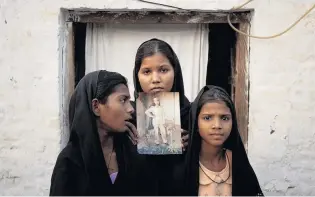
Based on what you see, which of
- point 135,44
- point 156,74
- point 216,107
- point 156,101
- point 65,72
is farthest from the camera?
point 135,44

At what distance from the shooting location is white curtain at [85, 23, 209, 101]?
5.02 meters

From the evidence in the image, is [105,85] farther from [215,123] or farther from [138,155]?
[215,123]

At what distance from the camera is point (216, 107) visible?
319cm

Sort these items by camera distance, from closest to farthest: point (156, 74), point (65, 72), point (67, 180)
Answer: point (67, 180) < point (156, 74) < point (65, 72)

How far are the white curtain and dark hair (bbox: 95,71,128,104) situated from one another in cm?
176

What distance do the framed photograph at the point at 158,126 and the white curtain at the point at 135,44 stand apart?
174 centimetres

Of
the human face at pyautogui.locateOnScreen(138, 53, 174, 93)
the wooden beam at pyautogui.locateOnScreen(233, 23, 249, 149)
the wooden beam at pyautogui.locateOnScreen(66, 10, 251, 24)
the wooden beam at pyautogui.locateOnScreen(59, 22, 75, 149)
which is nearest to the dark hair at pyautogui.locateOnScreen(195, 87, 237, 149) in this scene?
the human face at pyautogui.locateOnScreen(138, 53, 174, 93)

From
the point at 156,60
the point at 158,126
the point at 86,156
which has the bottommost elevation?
the point at 86,156

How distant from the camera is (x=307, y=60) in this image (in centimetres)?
481

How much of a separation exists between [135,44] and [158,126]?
187 cm

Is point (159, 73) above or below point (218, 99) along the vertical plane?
above

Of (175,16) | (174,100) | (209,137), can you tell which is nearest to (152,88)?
(174,100)

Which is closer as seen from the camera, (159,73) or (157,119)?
(157,119)

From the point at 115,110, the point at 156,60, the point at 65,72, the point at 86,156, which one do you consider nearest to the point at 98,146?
the point at 86,156
